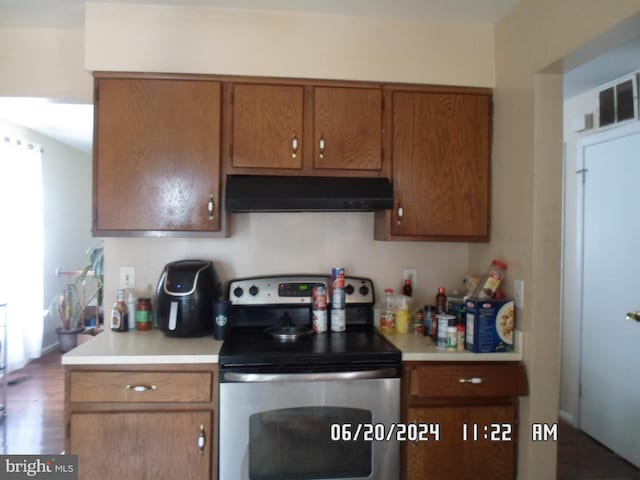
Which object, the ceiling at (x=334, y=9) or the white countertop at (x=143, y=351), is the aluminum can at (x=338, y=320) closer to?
the white countertop at (x=143, y=351)

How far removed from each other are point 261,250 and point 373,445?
1087mm

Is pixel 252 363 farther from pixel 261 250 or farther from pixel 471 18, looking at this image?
pixel 471 18

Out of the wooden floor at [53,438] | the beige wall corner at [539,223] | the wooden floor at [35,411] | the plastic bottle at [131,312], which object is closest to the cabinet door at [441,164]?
the beige wall corner at [539,223]

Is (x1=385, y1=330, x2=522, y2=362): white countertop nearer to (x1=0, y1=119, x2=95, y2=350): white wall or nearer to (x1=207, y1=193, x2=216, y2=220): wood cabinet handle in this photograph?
(x1=207, y1=193, x2=216, y2=220): wood cabinet handle

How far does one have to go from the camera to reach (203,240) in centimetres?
216

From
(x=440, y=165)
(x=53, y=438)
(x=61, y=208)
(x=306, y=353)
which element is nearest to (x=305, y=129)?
(x=440, y=165)

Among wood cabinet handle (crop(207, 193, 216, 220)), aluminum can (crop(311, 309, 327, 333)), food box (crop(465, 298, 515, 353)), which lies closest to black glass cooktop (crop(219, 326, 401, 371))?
aluminum can (crop(311, 309, 327, 333))

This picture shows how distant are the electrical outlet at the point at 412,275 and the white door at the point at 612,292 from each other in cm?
136

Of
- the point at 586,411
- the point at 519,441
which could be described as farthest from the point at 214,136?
the point at 586,411

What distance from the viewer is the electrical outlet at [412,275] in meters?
2.26

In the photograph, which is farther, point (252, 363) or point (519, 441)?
point (519, 441)

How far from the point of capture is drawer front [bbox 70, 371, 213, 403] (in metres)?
1.58

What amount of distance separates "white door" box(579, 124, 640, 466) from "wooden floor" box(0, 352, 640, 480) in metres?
0.10

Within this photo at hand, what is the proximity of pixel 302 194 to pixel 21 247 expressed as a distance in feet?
12.1
